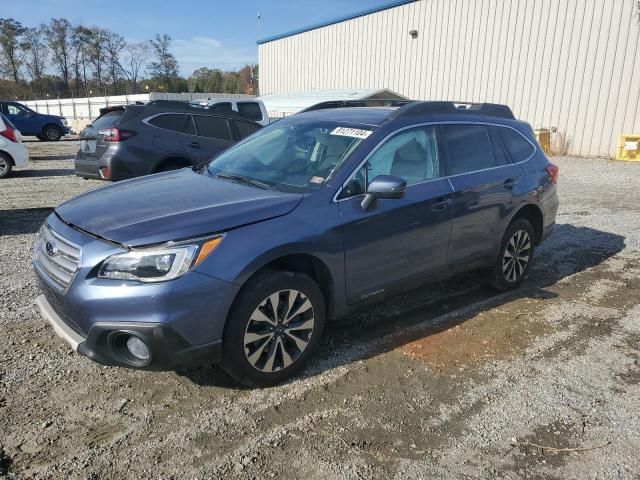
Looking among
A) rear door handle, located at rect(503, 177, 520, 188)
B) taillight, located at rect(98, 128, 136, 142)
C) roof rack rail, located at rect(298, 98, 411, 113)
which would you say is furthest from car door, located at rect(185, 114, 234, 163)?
rear door handle, located at rect(503, 177, 520, 188)

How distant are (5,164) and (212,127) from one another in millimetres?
6418

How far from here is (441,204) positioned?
4059mm

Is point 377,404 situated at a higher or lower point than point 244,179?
lower

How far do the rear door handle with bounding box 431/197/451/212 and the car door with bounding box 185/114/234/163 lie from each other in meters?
5.46

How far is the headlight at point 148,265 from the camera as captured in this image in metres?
2.75

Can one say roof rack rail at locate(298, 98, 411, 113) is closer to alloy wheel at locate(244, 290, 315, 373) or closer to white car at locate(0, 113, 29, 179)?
alloy wheel at locate(244, 290, 315, 373)

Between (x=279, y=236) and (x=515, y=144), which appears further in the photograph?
Answer: (x=515, y=144)

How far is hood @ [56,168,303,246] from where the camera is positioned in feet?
9.38

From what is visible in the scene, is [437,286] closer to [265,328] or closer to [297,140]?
[297,140]

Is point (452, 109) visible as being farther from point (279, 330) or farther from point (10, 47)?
point (10, 47)

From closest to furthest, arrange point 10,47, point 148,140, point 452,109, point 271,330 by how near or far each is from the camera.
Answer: point 271,330 → point 452,109 → point 148,140 → point 10,47

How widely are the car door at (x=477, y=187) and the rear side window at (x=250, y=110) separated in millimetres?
10391

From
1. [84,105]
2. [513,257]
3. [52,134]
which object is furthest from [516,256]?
[84,105]

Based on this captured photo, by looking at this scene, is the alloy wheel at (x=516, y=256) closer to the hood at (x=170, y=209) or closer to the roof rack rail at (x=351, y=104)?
the roof rack rail at (x=351, y=104)
